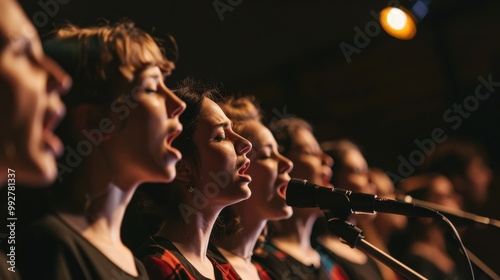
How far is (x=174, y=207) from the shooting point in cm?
196

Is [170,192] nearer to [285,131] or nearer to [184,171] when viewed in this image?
[184,171]

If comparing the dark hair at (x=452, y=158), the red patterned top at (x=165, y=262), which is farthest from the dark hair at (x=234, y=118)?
the dark hair at (x=452, y=158)

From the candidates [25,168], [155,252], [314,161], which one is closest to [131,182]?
[155,252]

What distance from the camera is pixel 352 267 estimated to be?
2.81 m

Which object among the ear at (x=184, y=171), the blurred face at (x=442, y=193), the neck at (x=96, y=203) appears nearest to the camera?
→ the neck at (x=96, y=203)

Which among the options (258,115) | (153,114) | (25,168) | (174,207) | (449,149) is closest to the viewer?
(25,168)

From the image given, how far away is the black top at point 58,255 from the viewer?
1.28 metres

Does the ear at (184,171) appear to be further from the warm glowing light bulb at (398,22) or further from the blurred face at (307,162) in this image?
the warm glowing light bulb at (398,22)

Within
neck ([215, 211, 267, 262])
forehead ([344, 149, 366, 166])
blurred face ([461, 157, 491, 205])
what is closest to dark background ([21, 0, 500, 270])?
blurred face ([461, 157, 491, 205])

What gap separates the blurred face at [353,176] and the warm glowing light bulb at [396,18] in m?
0.71

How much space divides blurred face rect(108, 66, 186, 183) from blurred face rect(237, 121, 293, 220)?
84 cm

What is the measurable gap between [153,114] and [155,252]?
17.2 inches

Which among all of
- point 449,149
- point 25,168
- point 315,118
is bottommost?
point 25,168

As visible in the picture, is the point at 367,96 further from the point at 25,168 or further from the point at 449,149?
the point at 25,168
